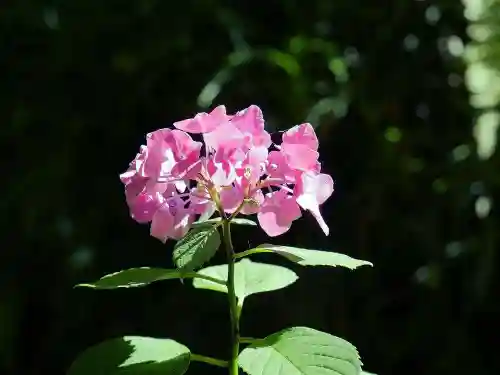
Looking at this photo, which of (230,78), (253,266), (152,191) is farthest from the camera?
(230,78)

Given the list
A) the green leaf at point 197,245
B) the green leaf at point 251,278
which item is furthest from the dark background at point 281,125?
the green leaf at point 197,245

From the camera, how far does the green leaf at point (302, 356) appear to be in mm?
440


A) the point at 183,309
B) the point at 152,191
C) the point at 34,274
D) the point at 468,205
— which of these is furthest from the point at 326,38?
the point at 152,191

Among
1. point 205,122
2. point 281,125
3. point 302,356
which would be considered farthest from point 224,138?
point 281,125

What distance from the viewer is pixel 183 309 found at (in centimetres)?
119

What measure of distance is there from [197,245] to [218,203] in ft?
0.12

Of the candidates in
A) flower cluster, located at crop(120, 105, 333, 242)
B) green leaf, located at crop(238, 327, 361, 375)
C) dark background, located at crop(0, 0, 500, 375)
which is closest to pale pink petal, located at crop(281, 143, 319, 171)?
flower cluster, located at crop(120, 105, 333, 242)

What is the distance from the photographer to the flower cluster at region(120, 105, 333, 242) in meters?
→ 0.47

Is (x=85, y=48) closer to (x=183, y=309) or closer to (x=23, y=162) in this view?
(x=23, y=162)

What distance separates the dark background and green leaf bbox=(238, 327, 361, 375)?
2.28ft

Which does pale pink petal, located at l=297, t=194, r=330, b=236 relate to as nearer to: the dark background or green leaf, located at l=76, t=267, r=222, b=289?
green leaf, located at l=76, t=267, r=222, b=289

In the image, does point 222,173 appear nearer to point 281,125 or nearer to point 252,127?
point 252,127

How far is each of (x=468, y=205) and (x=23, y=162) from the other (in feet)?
2.46

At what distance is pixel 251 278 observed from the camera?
0.59m
